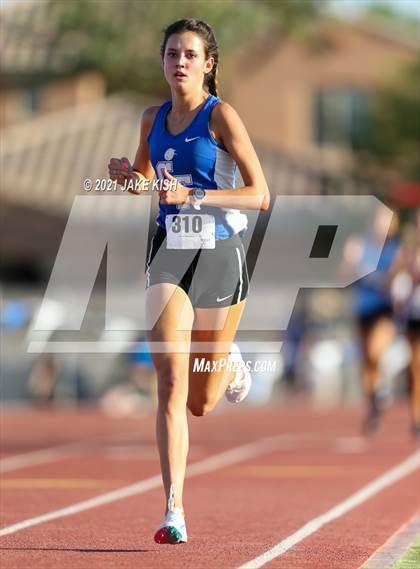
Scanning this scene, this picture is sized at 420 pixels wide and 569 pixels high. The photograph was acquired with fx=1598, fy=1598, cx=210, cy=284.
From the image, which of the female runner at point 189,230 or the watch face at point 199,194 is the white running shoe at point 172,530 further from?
the watch face at point 199,194

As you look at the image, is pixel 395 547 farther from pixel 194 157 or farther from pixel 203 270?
pixel 194 157

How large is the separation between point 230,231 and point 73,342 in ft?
59.7

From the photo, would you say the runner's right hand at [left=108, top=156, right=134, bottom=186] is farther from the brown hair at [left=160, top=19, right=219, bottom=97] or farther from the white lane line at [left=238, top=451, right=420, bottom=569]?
the white lane line at [left=238, top=451, right=420, bottom=569]

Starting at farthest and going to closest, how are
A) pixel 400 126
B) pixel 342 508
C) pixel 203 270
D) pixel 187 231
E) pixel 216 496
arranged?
1. pixel 400 126
2. pixel 216 496
3. pixel 342 508
4. pixel 203 270
5. pixel 187 231

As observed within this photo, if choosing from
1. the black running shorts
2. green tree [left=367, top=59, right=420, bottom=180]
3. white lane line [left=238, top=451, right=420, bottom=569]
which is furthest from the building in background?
the black running shorts

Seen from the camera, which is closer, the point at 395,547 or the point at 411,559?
the point at 411,559

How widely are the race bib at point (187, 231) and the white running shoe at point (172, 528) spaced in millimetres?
1188

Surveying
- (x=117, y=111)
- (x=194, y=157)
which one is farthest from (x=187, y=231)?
(x=117, y=111)

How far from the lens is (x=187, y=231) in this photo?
302 inches

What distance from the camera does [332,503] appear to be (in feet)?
33.5

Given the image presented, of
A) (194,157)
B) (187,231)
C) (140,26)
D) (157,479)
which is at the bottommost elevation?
(157,479)

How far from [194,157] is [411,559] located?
2.16m

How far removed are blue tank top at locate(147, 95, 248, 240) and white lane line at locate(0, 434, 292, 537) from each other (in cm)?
210

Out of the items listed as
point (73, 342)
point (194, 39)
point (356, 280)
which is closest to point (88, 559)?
point (194, 39)
